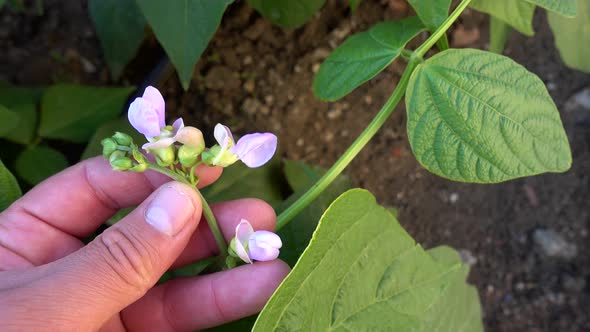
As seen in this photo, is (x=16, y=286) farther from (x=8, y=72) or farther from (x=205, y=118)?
(x=8, y=72)

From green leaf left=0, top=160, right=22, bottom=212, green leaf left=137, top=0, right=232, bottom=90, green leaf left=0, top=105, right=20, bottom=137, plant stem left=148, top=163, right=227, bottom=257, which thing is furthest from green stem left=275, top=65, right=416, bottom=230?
green leaf left=0, top=105, right=20, bottom=137

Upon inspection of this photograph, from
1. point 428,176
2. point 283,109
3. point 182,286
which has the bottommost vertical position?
point 428,176

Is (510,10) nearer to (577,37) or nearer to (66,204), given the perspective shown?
(577,37)

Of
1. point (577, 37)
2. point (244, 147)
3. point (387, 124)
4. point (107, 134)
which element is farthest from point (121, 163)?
point (387, 124)

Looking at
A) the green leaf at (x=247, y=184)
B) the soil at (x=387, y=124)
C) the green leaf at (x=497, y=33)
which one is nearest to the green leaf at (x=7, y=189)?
the green leaf at (x=247, y=184)

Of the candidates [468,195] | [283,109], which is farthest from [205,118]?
[468,195]
